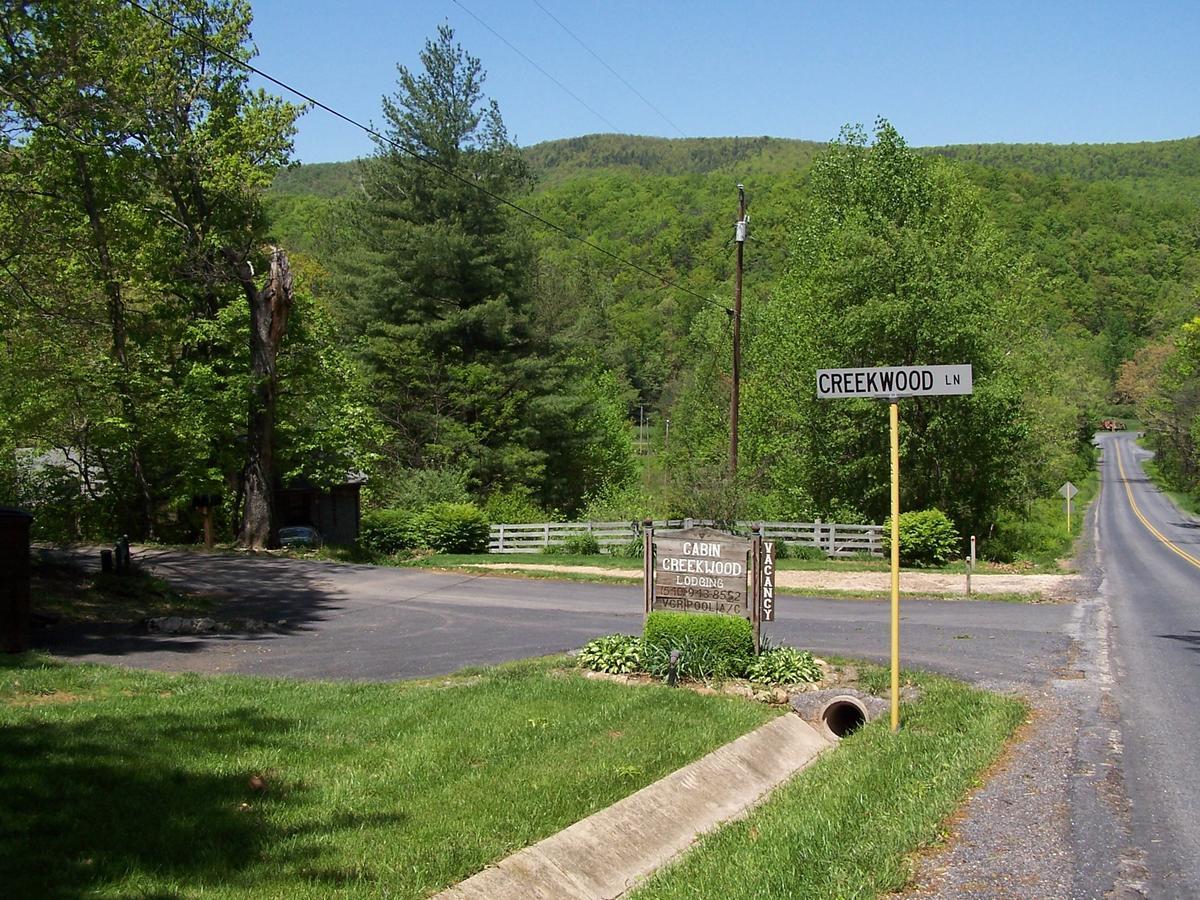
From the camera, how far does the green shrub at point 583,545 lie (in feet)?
104

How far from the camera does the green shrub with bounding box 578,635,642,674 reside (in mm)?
11469

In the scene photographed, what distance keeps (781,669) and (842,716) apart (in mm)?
981

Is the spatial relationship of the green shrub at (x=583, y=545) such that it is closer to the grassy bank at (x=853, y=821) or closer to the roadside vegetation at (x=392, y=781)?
the roadside vegetation at (x=392, y=781)

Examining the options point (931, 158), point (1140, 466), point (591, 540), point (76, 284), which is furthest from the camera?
point (1140, 466)

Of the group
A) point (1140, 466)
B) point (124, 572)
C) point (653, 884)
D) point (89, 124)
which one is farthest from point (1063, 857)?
point (1140, 466)

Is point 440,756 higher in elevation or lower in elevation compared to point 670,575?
lower

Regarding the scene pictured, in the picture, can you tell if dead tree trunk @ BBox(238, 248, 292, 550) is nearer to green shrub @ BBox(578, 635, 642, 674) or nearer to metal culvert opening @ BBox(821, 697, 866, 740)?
green shrub @ BBox(578, 635, 642, 674)

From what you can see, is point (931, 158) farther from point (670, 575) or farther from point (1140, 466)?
point (1140, 466)

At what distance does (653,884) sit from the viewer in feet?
19.3

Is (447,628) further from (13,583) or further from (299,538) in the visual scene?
(299,538)

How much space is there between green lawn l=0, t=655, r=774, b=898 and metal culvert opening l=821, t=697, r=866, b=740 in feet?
1.98

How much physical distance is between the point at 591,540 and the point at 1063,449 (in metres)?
34.1

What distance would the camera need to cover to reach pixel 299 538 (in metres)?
30.7

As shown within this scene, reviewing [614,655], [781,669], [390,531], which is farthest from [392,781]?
[390,531]
